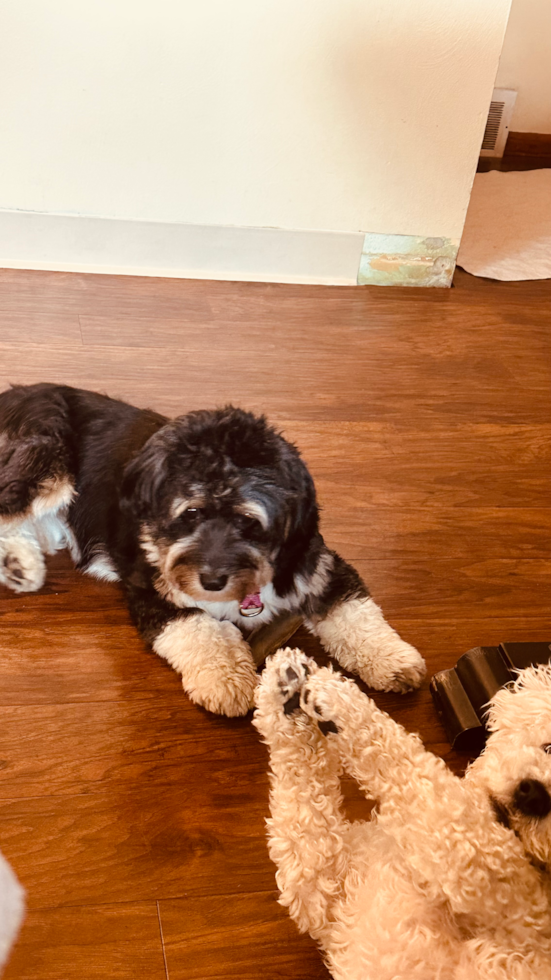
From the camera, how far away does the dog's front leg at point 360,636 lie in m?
1.91

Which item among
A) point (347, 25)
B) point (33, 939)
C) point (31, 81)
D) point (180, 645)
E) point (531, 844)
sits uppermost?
point (347, 25)

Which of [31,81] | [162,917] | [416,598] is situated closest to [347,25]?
[31,81]

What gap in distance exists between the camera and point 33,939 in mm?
1419

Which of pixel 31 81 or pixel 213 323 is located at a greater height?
pixel 31 81

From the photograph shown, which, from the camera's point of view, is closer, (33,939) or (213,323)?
(33,939)

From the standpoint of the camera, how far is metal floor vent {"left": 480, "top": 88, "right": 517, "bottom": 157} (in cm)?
543

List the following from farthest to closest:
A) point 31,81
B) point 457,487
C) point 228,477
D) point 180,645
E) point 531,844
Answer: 1. point 31,81
2. point 457,487
3. point 180,645
4. point 228,477
5. point 531,844

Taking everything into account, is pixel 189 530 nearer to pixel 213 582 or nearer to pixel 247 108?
pixel 213 582

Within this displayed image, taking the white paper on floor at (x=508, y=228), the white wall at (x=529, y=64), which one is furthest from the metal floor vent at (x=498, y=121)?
the white paper on floor at (x=508, y=228)

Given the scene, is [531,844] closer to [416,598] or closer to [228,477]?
[228,477]

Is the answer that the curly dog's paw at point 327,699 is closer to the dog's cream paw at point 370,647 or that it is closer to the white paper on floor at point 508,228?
the dog's cream paw at point 370,647

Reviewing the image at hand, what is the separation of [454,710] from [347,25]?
268cm

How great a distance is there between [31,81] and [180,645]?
2.44 m

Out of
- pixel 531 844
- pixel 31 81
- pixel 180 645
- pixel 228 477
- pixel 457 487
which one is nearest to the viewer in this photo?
pixel 531 844
